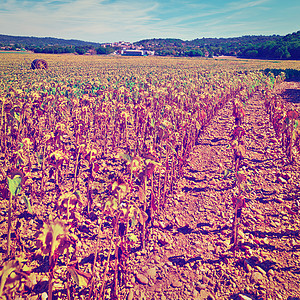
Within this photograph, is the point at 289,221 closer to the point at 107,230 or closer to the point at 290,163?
the point at 290,163

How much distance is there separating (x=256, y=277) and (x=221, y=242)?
67cm

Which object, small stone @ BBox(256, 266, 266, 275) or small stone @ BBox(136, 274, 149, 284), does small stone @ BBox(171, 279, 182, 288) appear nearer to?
small stone @ BBox(136, 274, 149, 284)

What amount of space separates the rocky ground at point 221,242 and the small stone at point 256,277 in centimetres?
1

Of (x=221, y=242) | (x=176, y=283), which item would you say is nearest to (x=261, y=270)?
(x=221, y=242)

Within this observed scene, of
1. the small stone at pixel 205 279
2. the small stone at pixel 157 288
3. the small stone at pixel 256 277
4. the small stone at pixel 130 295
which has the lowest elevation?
the small stone at pixel 130 295

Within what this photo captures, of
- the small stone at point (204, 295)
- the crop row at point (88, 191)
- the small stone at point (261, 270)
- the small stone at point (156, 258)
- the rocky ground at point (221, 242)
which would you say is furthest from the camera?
the small stone at point (156, 258)

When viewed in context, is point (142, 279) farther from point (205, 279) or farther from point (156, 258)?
point (205, 279)

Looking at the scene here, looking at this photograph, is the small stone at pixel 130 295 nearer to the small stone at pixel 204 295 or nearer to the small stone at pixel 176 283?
the small stone at pixel 176 283

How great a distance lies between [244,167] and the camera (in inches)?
226

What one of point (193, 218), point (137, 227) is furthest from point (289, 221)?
point (137, 227)

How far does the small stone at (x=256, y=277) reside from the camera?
110 inches

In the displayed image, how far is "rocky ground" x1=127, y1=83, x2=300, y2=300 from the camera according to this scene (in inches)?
107

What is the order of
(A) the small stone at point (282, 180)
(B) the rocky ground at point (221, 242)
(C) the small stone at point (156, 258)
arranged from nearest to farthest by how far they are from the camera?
1. (B) the rocky ground at point (221, 242)
2. (C) the small stone at point (156, 258)
3. (A) the small stone at point (282, 180)

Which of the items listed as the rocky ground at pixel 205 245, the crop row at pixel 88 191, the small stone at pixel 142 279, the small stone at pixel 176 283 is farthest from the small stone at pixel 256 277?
the crop row at pixel 88 191
